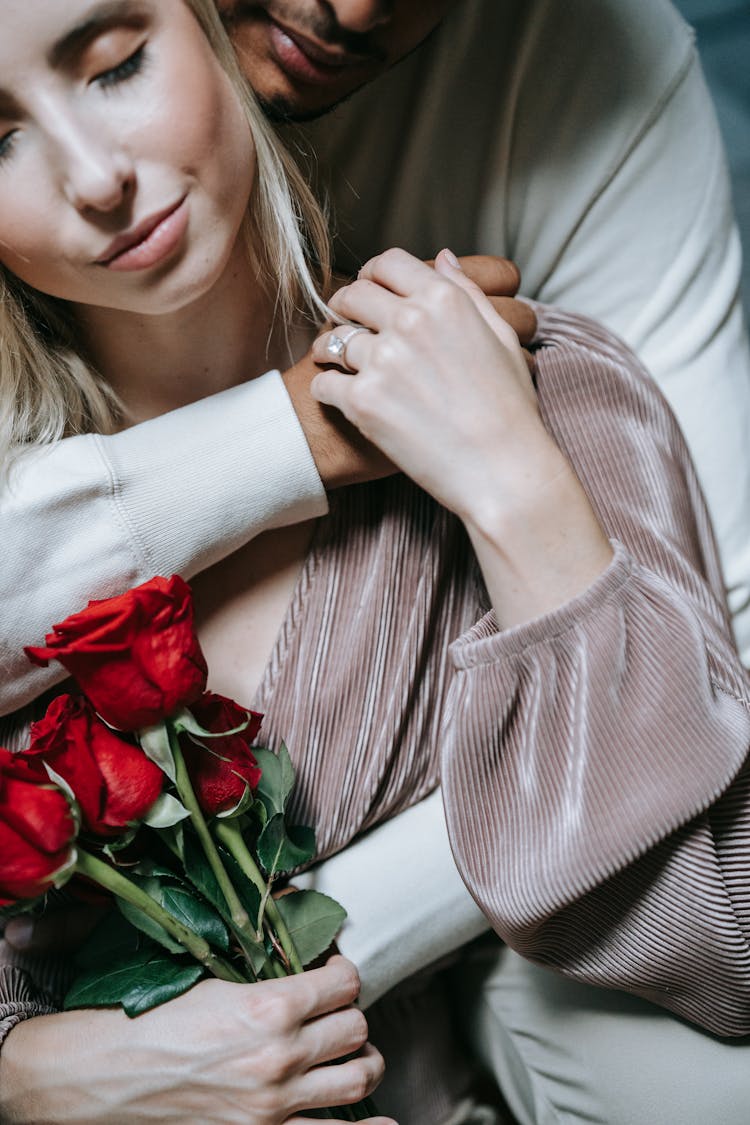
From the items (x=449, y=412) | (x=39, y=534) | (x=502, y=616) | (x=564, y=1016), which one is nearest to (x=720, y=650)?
(x=502, y=616)

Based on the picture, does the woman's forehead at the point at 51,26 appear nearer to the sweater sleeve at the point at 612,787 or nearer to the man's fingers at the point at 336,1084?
the sweater sleeve at the point at 612,787

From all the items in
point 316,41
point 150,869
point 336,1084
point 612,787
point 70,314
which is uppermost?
point 316,41

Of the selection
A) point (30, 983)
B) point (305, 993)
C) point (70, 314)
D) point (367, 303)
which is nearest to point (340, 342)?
point (367, 303)

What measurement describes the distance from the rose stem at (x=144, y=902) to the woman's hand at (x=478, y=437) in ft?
0.99

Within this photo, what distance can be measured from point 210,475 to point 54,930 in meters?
0.40

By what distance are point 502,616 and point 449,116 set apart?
510 mm

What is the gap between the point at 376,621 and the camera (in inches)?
35.2

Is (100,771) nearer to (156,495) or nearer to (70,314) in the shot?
(156,495)

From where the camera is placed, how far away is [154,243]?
73 cm

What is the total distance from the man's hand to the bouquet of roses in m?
0.22

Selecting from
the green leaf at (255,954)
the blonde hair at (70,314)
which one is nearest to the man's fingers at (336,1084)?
the green leaf at (255,954)

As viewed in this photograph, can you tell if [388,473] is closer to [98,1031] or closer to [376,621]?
[376,621]

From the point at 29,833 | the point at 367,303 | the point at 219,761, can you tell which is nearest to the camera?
the point at 29,833

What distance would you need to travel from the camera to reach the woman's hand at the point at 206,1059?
2.40ft
